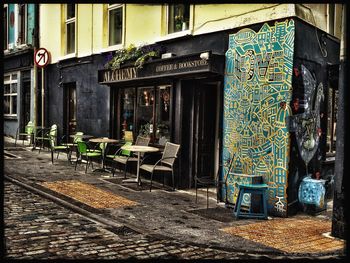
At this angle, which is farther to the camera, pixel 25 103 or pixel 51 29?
pixel 25 103

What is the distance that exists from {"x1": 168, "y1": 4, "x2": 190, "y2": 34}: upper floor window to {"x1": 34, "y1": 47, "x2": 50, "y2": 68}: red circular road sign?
738 centimetres

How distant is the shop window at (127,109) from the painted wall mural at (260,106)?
3.83 metres

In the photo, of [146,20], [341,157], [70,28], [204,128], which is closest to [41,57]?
[70,28]

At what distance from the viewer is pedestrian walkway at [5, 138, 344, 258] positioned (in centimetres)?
526

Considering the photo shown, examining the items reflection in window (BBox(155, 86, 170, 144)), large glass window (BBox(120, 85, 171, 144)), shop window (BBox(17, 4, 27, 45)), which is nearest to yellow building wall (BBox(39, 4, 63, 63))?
shop window (BBox(17, 4, 27, 45))

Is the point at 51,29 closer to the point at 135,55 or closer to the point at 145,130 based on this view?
the point at 135,55

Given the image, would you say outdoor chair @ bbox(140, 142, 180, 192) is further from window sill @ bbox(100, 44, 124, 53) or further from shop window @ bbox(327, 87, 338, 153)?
window sill @ bbox(100, 44, 124, 53)

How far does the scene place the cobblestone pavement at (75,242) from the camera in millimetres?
4654

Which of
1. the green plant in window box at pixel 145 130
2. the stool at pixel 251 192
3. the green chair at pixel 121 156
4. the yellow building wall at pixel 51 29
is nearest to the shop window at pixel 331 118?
the stool at pixel 251 192

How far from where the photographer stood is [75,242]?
5.05 m

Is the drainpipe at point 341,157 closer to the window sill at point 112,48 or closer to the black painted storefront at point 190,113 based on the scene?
the black painted storefront at point 190,113

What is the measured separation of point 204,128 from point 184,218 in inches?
129

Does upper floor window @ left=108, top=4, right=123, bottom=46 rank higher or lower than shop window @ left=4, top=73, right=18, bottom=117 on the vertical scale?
→ higher

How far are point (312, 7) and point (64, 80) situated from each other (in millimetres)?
9894
